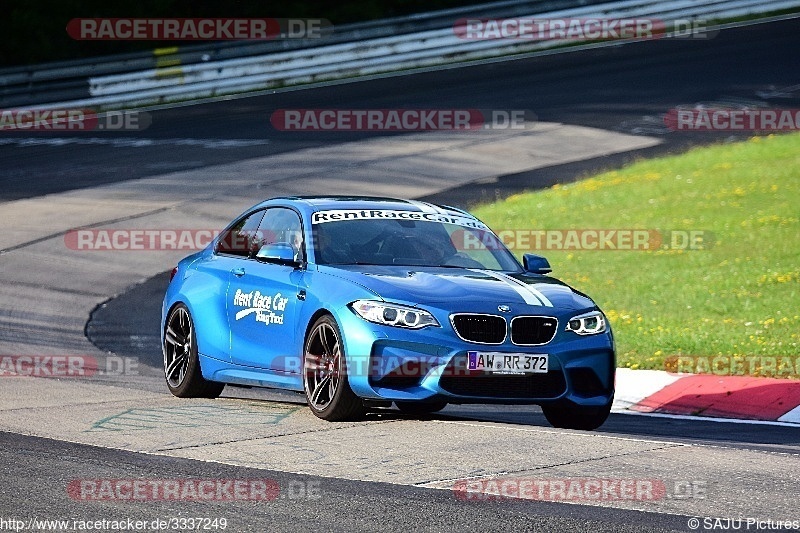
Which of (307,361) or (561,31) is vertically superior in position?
(561,31)

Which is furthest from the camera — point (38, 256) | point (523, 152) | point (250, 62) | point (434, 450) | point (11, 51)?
point (11, 51)

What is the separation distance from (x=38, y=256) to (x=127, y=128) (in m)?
10.8

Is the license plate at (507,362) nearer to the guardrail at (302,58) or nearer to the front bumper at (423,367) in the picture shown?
the front bumper at (423,367)

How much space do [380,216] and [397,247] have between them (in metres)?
0.36

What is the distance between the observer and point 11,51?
34.8 m

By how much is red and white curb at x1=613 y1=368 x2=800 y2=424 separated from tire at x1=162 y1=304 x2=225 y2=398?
3474mm

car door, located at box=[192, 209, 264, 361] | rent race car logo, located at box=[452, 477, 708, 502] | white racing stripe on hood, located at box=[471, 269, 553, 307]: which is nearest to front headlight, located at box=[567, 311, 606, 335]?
white racing stripe on hood, located at box=[471, 269, 553, 307]

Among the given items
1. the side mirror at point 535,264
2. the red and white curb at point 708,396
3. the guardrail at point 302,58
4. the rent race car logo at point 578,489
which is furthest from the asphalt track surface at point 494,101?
the rent race car logo at point 578,489

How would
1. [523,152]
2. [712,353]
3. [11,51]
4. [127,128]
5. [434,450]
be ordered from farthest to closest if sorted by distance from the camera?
[11,51], [127,128], [523,152], [712,353], [434,450]

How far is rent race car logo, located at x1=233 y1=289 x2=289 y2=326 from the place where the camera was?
397 inches

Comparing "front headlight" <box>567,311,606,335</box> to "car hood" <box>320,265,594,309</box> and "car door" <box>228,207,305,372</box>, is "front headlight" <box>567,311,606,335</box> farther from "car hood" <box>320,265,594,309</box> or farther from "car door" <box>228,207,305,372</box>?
"car door" <box>228,207,305,372</box>

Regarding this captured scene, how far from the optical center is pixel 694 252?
18703 millimetres

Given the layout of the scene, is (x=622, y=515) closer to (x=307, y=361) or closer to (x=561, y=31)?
(x=307, y=361)

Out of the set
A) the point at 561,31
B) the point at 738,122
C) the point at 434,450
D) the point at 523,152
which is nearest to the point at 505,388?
the point at 434,450
